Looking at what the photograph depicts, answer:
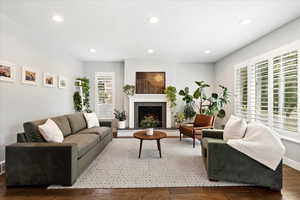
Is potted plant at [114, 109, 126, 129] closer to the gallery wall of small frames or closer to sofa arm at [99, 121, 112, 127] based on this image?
sofa arm at [99, 121, 112, 127]

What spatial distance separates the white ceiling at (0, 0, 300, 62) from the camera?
2.45 metres

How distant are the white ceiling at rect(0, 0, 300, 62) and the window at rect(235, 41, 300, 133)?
635 mm

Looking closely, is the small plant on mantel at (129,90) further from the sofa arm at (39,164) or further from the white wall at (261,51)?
the sofa arm at (39,164)

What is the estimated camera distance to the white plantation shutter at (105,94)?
6.46 m

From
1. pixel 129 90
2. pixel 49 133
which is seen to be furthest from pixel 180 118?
pixel 49 133

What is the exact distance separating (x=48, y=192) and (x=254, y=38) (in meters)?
5.19

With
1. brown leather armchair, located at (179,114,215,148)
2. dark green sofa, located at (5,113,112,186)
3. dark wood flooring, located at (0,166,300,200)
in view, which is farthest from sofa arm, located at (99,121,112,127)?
dark wood flooring, located at (0,166,300,200)

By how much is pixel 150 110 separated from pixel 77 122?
10.3 feet

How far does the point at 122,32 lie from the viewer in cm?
351

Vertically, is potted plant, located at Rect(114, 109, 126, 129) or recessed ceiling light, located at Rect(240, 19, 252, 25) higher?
recessed ceiling light, located at Rect(240, 19, 252, 25)

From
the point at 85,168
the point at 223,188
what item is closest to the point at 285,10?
the point at 223,188

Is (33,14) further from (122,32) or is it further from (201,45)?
(201,45)

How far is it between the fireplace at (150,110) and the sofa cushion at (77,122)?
7.84ft

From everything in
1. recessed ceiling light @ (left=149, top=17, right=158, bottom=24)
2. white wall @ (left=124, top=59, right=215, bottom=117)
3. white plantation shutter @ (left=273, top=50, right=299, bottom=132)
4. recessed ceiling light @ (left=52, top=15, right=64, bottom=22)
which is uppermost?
recessed ceiling light @ (left=149, top=17, right=158, bottom=24)
